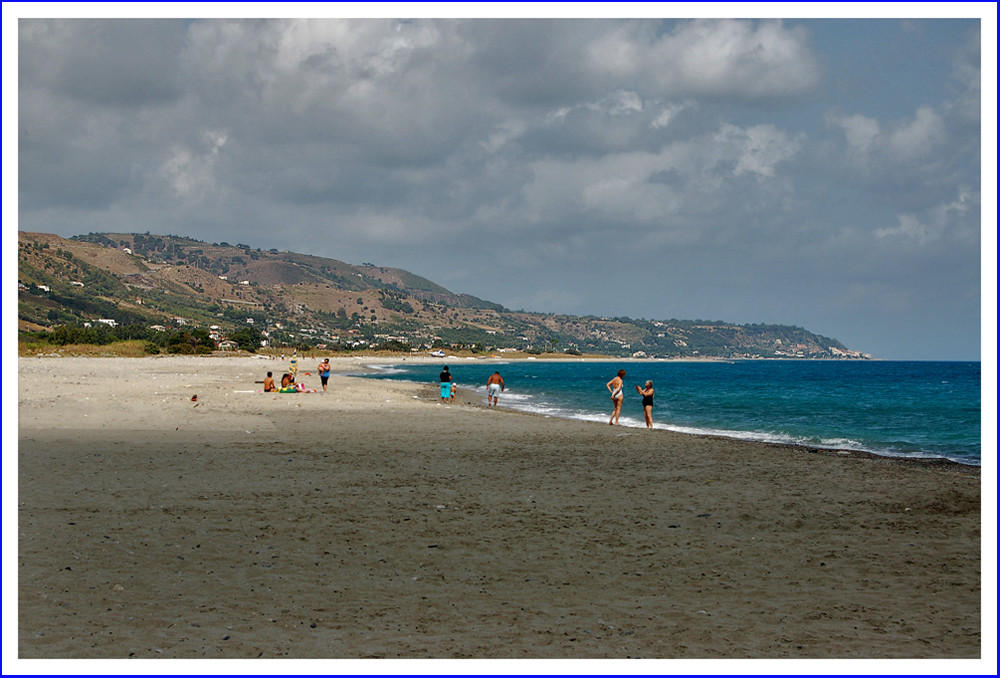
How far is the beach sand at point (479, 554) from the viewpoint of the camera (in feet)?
18.8

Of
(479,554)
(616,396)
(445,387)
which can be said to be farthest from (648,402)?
(479,554)

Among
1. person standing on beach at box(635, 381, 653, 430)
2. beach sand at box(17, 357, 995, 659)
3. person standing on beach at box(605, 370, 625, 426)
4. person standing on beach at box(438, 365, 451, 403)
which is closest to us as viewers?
beach sand at box(17, 357, 995, 659)

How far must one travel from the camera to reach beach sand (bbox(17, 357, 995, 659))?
5727 millimetres

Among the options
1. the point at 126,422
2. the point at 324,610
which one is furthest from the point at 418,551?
the point at 126,422

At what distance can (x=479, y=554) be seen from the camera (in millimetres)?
7906

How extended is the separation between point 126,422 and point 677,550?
15.5m

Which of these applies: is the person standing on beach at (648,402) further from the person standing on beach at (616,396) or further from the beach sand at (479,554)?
the beach sand at (479,554)

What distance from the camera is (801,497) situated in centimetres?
1138

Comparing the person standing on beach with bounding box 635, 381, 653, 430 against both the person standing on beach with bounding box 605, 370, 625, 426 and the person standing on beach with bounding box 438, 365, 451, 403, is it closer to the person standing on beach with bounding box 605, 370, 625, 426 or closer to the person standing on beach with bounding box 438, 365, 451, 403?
the person standing on beach with bounding box 605, 370, 625, 426

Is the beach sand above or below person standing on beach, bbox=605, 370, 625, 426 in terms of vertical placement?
below

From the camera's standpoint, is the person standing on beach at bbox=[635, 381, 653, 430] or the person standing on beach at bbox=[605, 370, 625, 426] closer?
the person standing on beach at bbox=[635, 381, 653, 430]

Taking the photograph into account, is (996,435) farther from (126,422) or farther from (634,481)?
(126,422)

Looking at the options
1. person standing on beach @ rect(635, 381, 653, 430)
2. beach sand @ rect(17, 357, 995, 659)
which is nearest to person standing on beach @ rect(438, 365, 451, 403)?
person standing on beach @ rect(635, 381, 653, 430)

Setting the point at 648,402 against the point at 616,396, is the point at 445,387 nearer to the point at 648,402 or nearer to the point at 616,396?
the point at 616,396
